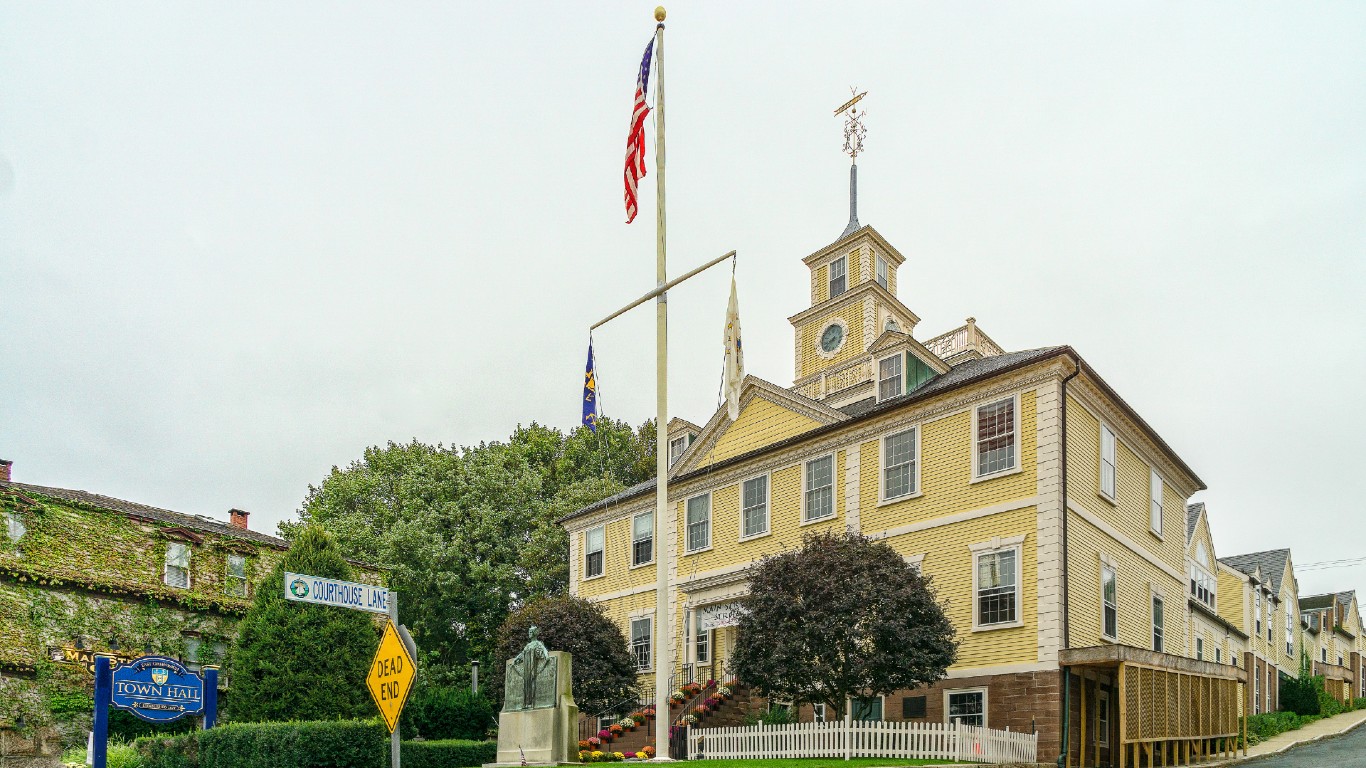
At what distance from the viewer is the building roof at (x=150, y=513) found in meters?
34.4

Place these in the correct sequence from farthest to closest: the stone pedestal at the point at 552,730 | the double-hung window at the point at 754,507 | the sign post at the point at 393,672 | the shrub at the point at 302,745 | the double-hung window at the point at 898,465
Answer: the double-hung window at the point at 754,507 < the double-hung window at the point at 898,465 < the shrub at the point at 302,745 < the stone pedestal at the point at 552,730 < the sign post at the point at 393,672

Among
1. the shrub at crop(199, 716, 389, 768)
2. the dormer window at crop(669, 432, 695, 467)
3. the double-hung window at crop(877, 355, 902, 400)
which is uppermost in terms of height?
the double-hung window at crop(877, 355, 902, 400)

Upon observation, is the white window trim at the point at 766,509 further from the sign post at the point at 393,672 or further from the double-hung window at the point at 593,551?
the sign post at the point at 393,672

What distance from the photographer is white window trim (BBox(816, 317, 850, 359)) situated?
44312 mm

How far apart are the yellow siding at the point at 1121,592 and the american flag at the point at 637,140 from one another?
10.9 m

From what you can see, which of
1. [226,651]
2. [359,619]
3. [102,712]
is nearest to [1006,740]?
[102,712]

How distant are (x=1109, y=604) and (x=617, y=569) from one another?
15.7 metres

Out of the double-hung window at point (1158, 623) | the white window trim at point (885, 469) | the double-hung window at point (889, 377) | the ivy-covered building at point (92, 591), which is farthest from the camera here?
the ivy-covered building at point (92, 591)

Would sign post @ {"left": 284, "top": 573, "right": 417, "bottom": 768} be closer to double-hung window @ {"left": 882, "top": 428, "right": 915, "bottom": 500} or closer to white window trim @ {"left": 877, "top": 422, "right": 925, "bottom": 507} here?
white window trim @ {"left": 877, "top": 422, "right": 925, "bottom": 507}

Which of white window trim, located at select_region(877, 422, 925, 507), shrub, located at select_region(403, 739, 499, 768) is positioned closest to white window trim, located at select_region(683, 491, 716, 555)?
white window trim, located at select_region(877, 422, 925, 507)

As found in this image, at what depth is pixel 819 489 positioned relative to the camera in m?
29.5

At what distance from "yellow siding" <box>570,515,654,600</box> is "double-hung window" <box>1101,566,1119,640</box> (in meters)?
13.7

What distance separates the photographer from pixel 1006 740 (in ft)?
70.0

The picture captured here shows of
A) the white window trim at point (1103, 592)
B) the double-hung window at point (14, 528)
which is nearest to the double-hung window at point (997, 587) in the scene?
the white window trim at point (1103, 592)
